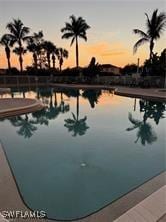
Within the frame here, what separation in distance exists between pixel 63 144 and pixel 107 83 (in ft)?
61.1

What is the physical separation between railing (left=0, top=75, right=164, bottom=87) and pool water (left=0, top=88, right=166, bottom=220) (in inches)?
423

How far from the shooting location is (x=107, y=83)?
23.5 m

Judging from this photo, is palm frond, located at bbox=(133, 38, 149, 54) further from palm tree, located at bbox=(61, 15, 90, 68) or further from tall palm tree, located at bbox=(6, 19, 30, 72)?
tall palm tree, located at bbox=(6, 19, 30, 72)

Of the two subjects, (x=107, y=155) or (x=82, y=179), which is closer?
(x=82, y=179)

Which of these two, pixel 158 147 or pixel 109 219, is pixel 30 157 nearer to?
pixel 109 219

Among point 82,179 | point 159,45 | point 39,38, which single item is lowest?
point 82,179

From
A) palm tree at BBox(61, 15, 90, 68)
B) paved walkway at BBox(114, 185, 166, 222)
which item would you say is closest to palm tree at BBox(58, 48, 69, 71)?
palm tree at BBox(61, 15, 90, 68)

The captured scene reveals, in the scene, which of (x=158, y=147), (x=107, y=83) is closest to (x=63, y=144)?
(x=158, y=147)

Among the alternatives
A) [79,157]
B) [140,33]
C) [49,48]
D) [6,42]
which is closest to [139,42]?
[140,33]

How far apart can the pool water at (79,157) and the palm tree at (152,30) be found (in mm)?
12753

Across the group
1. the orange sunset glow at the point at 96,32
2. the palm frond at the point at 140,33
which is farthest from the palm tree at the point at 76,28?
the palm frond at the point at 140,33

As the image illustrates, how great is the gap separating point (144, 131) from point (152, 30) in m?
15.2

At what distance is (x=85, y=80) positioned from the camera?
2508 cm

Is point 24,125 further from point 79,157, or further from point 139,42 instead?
point 139,42
